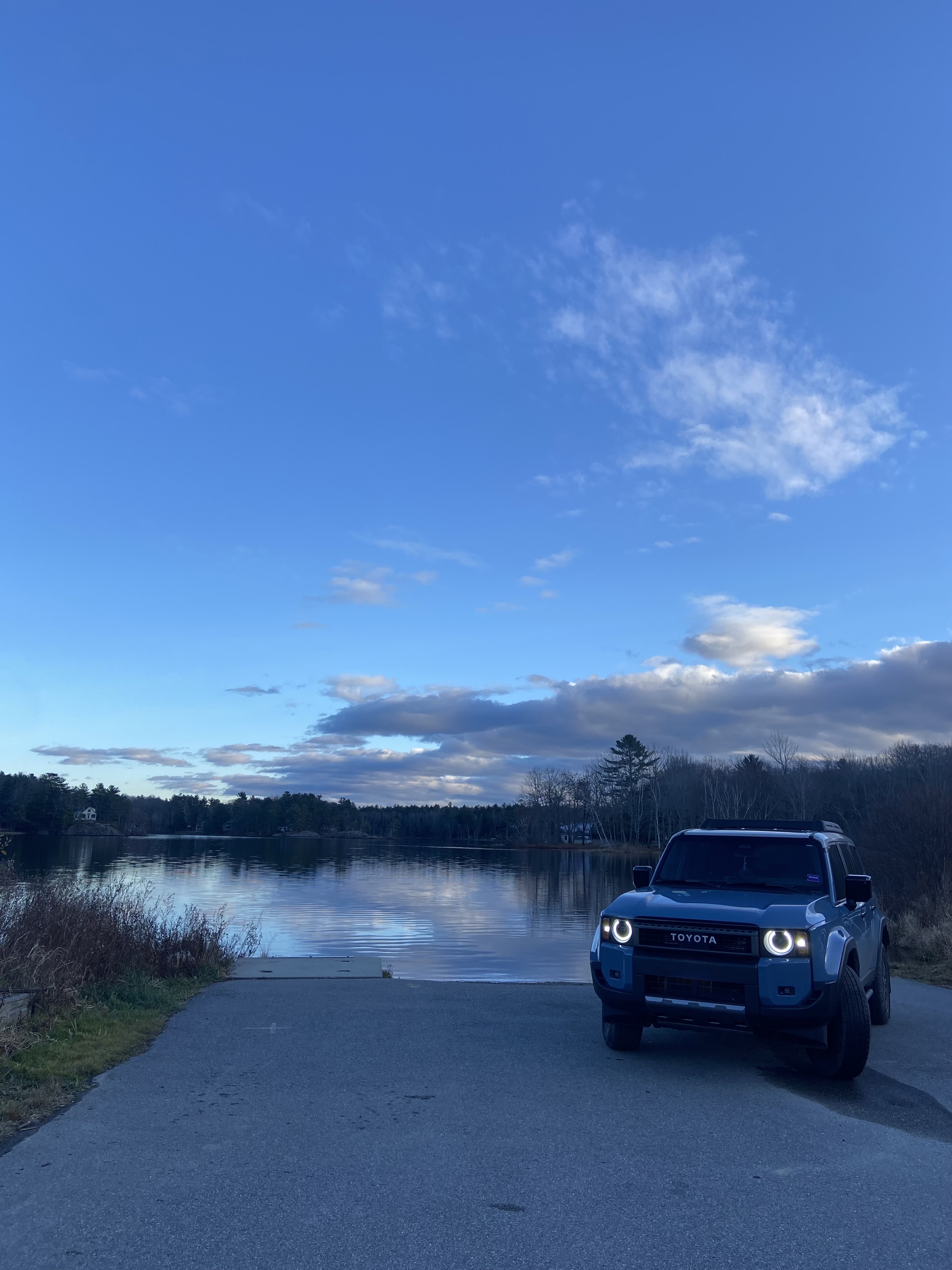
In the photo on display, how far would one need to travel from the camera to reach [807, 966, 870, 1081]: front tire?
7234 millimetres

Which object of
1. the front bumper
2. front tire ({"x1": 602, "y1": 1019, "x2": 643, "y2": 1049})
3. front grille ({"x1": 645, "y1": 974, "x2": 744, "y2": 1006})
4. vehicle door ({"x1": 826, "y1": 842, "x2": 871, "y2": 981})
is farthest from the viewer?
vehicle door ({"x1": 826, "y1": 842, "x2": 871, "y2": 981})

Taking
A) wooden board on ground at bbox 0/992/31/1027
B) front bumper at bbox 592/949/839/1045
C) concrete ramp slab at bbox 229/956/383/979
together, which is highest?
front bumper at bbox 592/949/839/1045

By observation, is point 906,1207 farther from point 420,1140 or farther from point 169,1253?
point 169,1253

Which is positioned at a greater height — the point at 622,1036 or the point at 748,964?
the point at 748,964

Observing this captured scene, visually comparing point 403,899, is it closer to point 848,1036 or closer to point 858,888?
point 858,888

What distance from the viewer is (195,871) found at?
5647cm

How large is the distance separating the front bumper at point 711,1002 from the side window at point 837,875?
56.1 inches

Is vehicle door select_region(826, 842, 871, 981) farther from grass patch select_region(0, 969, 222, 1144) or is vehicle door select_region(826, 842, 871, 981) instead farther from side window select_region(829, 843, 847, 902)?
grass patch select_region(0, 969, 222, 1144)

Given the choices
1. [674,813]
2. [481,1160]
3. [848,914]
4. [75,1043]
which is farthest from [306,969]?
[674,813]

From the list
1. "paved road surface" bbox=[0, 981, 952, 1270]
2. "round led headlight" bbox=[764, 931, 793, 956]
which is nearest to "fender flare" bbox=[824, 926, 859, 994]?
"round led headlight" bbox=[764, 931, 793, 956]

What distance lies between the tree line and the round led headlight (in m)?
17.1

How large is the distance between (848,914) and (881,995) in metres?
2.42

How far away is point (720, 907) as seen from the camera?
7.60m

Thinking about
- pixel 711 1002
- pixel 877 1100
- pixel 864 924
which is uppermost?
pixel 864 924
